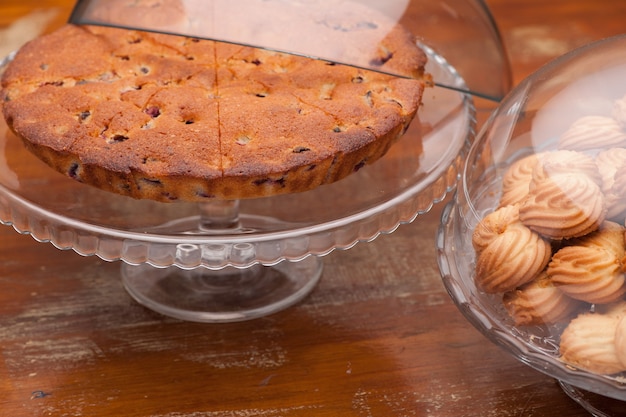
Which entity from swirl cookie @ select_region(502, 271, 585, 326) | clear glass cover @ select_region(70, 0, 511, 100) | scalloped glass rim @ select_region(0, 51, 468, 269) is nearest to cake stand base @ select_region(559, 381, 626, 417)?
swirl cookie @ select_region(502, 271, 585, 326)

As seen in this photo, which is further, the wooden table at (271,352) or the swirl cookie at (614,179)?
the wooden table at (271,352)

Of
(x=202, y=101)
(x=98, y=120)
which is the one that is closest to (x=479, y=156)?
(x=202, y=101)

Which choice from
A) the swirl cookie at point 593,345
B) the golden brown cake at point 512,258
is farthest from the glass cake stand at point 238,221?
the swirl cookie at point 593,345

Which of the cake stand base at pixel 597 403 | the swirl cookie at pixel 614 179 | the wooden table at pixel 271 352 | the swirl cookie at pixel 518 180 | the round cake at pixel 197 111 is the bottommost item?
the wooden table at pixel 271 352

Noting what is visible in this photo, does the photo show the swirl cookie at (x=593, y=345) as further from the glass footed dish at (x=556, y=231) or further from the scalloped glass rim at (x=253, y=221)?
the scalloped glass rim at (x=253, y=221)

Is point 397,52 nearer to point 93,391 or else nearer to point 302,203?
point 302,203

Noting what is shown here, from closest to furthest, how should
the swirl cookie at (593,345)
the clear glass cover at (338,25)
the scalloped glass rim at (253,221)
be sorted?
the swirl cookie at (593,345), the scalloped glass rim at (253,221), the clear glass cover at (338,25)
